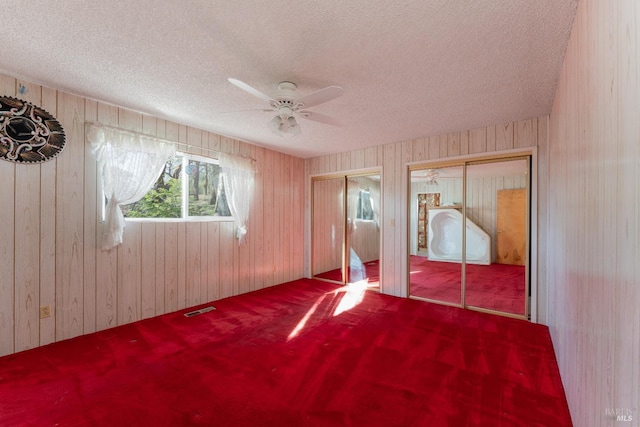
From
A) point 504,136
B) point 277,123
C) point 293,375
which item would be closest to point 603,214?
point 293,375

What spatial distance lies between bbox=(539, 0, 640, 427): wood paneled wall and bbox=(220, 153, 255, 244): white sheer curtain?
3.72 m

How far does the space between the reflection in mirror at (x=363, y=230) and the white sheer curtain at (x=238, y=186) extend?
6.04 feet

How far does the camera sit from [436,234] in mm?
4652

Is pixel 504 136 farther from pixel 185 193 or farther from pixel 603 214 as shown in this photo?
pixel 185 193

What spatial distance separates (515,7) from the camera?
5.05ft

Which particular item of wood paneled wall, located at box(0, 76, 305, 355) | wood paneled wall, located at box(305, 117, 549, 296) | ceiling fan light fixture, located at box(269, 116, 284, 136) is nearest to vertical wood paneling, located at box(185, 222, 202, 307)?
wood paneled wall, located at box(0, 76, 305, 355)

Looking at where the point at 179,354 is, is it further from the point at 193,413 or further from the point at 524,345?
the point at 524,345

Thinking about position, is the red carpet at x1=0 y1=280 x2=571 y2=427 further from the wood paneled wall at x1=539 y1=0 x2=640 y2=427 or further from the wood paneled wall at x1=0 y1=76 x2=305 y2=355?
the wood paneled wall at x1=539 y1=0 x2=640 y2=427

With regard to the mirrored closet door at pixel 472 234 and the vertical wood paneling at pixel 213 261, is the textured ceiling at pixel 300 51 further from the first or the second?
the vertical wood paneling at pixel 213 261

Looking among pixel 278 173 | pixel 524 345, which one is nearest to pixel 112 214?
pixel 278 173

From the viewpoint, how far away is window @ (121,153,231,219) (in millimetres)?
3287

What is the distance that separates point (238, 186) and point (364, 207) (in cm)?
225

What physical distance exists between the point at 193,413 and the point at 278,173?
378cm

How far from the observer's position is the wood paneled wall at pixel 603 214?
0.79 meters
